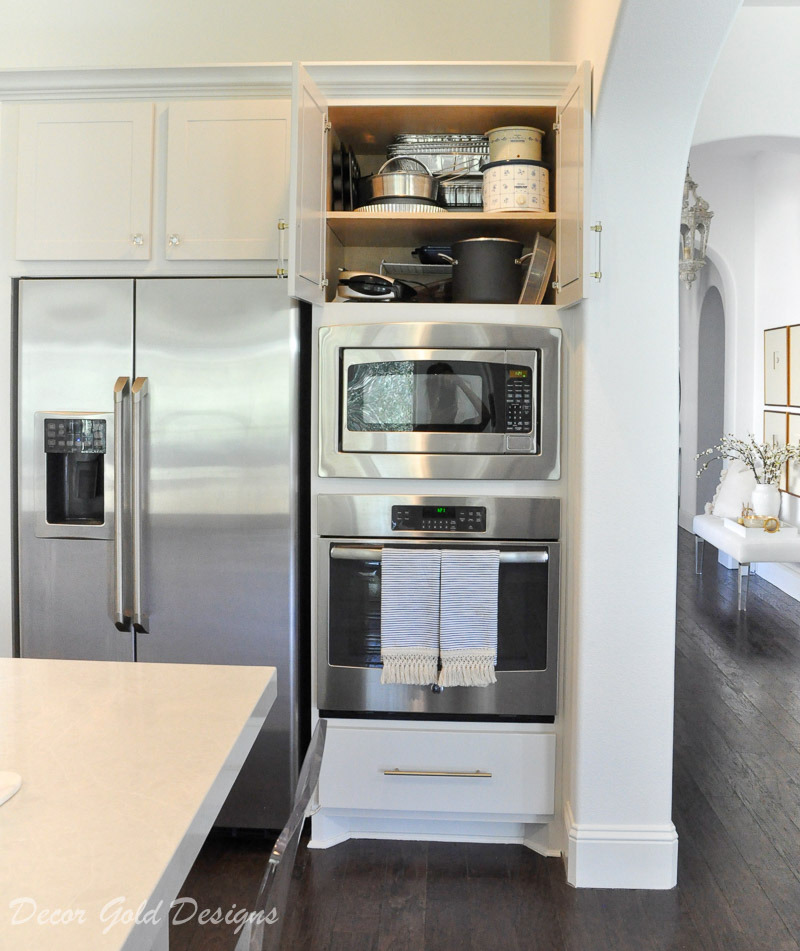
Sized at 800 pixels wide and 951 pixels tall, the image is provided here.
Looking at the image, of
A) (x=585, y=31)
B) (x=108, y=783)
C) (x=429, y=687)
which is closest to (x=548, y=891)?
(x=429, y=687)

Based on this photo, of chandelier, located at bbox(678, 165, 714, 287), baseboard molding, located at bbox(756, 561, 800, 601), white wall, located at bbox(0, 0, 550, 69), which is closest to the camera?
white wall, located at bbox(0, 0, 550, 69)

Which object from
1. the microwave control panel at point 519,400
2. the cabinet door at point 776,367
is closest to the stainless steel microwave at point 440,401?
the microwave control panel at point 519,400

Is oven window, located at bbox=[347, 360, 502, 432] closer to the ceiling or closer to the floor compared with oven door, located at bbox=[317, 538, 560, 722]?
closer to the ceiling

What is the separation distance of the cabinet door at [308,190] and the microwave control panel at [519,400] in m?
0.61

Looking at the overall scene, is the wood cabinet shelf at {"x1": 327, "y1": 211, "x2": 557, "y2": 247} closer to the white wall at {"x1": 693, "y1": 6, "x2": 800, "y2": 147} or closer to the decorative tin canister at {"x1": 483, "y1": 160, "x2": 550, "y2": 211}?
the decorative tin canister at {"x1": 483, "y1": 160, "x2": 550, "y2": 211}

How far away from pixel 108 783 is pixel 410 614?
5.13 feet

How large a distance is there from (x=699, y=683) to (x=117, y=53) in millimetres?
3595

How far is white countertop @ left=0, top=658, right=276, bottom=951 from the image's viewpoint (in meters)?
0.85

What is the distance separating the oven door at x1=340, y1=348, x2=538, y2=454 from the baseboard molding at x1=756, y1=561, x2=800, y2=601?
3782mm

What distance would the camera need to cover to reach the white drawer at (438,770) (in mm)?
2674

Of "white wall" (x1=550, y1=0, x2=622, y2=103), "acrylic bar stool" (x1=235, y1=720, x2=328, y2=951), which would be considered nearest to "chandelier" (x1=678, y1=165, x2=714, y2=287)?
"white wall" (x1=550, y1=0, x2=622, y2=103)

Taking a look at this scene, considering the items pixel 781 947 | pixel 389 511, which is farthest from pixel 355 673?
pixel 781 947

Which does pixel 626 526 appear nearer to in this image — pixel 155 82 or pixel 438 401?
pixel 438 401

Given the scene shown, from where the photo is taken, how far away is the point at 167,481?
2.68 meters
